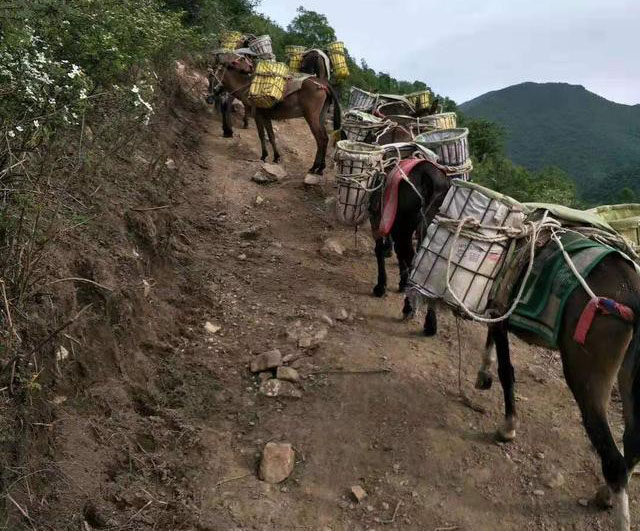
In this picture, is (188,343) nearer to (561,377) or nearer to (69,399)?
(69,399)

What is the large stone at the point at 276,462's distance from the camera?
11.2ft

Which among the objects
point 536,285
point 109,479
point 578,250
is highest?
point 578,250

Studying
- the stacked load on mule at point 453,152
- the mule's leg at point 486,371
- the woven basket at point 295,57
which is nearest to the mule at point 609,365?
the mule's leg at point 486,371

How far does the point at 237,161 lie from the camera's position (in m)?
8.99

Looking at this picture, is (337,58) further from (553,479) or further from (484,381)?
(553,479)

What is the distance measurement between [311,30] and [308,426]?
52.8 feet

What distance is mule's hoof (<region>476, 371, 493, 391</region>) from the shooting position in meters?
4.34

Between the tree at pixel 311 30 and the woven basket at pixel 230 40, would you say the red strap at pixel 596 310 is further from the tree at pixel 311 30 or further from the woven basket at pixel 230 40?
the tree at pixel 311 30

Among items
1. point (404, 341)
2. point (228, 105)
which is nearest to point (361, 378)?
point (404, 341)

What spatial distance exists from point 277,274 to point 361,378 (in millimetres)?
2062

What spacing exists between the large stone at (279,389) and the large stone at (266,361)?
0.15 m

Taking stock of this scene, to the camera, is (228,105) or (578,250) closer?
(578,250)

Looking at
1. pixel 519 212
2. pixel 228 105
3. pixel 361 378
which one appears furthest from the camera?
pixel 228 105

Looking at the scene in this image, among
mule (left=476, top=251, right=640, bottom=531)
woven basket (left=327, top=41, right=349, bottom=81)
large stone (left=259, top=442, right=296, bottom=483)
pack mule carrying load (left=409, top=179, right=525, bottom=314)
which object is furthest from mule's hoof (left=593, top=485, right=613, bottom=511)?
woven basket (left=327, top=41, right=349, bottom=81)
